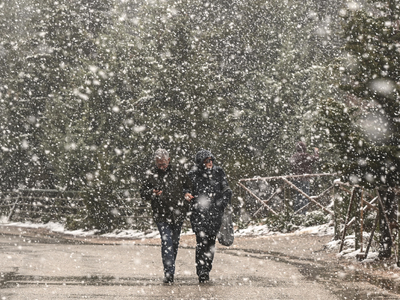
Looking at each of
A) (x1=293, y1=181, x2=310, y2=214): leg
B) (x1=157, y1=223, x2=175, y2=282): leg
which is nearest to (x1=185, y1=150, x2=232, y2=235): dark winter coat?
(x1=157, y1=223, x2=175, y2=282): leg

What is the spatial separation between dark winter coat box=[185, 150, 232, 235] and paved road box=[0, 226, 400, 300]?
772mm

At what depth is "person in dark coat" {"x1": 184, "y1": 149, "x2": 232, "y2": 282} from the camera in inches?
338

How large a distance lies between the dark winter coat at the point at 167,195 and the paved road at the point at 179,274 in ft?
2.90

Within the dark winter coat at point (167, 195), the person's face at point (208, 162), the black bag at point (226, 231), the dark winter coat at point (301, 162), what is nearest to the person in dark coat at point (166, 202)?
the dark winter coat at point (167, 195)

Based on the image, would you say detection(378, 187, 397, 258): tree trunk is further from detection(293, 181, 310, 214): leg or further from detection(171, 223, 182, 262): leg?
detection(293, 181, 310, 214): leg

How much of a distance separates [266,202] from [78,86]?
9707 millimetres

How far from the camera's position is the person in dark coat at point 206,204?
8594 millimetres

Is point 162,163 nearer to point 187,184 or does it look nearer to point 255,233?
point 187,184

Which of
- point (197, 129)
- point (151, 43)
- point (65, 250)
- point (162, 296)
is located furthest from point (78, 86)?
point (162, 296)

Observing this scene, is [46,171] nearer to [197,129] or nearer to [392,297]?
[197,129]

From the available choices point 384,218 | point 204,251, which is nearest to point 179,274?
point 204,251

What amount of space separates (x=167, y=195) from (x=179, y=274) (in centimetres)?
165

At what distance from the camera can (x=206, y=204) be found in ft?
28.4

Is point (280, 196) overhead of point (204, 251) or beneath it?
overhead
